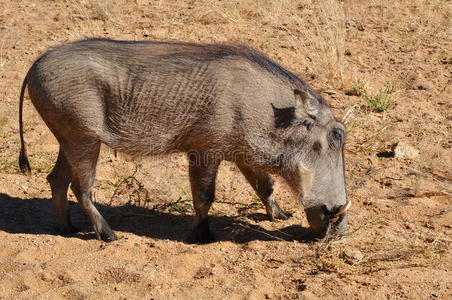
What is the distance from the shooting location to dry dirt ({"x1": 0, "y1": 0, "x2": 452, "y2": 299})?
404cm

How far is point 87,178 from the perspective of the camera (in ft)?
15.5

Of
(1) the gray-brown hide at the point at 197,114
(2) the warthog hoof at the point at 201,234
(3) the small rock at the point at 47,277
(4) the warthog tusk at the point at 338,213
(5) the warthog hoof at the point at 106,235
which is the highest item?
(1) the gray-brown hide at the point at 197,114

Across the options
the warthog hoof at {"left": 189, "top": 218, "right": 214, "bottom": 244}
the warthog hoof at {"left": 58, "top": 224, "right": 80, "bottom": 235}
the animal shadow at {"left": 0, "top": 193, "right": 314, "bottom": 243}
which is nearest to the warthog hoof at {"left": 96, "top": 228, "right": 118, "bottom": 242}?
the animal shadow at {"left": 0, "top": 193, "right": 314, "bottom": 243}

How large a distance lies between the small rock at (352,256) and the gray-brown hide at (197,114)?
0.28 m

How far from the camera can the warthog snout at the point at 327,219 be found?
4543mm

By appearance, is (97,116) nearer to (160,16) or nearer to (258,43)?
(258,43)

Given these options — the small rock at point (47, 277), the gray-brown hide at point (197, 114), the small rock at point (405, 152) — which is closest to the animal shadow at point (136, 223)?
the gray-brown hide at point (197, 114)

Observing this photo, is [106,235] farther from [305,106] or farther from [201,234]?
[305,106]

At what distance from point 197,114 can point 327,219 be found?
1292mm

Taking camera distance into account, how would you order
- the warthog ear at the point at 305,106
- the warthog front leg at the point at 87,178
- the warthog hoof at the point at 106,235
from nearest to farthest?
1. the warthog ear at the point at 305,106
2. the warthog front leg at the point at 87,178
3. the warthog hoof at the point at 106,235

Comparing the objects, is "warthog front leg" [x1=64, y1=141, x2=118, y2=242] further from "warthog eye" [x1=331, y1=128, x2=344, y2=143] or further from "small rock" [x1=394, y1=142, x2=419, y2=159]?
"small rock" [x1=394, y1=142, x2=419, y2=159]

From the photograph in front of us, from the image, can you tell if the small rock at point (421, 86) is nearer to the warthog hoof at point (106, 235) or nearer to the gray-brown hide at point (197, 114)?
the gray-brown hide at point (197, 114)

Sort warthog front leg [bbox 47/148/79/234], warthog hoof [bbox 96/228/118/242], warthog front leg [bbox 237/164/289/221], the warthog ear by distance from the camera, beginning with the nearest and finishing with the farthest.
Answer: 1. the warthog ear
2. warthog hoof [bbox 96/228/118/242]
3. warthog front leg [bbox 47/148/79/234]
4. warthog front leg [bbox 237/164/289/221]

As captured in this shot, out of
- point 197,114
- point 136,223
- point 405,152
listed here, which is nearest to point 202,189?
point 197,114
